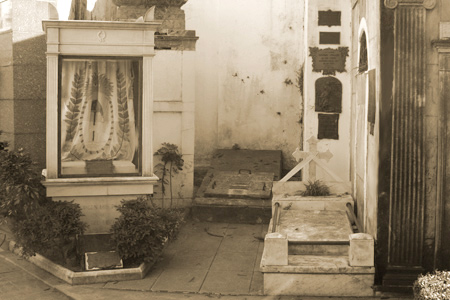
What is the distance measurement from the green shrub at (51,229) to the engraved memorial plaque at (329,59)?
507cm

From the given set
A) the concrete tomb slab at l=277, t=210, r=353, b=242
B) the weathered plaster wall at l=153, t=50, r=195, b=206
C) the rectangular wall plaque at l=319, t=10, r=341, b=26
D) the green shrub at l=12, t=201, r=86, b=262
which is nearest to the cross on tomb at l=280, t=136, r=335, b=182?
the concrete tomb slab at l=277, t=210, r=353, b=242

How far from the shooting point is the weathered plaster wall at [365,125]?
308 inches

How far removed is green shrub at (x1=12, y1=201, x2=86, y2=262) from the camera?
27.8ft

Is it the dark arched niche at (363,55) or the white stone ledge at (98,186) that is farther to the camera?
the dark arched niche at (363,55)

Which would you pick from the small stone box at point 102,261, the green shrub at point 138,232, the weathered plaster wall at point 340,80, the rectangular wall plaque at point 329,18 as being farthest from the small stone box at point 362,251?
the rectangular wall plaque at point 329,18

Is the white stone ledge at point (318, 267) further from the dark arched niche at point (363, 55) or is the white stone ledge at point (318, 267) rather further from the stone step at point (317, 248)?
the dark arched niche at point (363, 55)

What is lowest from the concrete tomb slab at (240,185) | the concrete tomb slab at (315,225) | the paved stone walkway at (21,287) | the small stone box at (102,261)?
the paved stone walkway at (21,287)

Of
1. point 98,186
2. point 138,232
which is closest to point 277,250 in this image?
point 138,232

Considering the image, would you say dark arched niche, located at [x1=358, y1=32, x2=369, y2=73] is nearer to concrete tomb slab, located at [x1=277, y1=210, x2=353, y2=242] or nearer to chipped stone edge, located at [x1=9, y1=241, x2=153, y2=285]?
concrete tomb slab, located at [x1=277, y1=210, x2=353, y2=242]

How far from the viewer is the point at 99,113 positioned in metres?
9.62

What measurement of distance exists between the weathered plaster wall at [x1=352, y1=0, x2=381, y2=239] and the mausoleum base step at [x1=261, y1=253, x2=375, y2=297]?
52 cm

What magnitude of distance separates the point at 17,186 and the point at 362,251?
14.3 ft

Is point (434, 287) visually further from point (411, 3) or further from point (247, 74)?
point (247, 74)

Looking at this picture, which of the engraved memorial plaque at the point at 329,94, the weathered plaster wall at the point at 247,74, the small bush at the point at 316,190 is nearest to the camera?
the small bush at the point at 316,190
